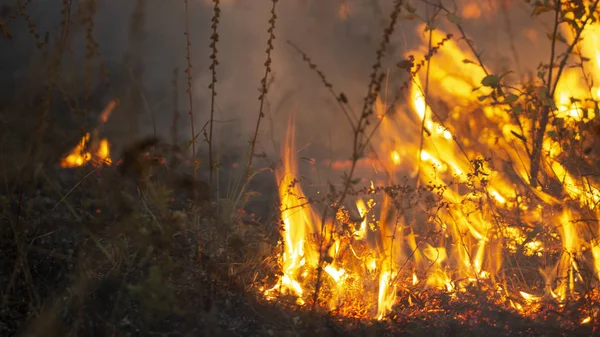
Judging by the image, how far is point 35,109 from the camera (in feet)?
9.27

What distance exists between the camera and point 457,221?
317 cm

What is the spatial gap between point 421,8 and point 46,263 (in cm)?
273

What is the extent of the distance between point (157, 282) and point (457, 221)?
1665mm

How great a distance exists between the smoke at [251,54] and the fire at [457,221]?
1.78 ft

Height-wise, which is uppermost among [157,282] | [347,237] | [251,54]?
[251,54]

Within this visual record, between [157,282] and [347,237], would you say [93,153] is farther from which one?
[347,237]

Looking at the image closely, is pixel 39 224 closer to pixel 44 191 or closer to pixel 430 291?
pixel 44 191

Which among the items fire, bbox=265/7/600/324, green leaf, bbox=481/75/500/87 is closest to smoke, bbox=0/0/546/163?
fire, bbox=265/7/600/324

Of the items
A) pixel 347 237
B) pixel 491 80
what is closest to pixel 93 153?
pixel 347 237

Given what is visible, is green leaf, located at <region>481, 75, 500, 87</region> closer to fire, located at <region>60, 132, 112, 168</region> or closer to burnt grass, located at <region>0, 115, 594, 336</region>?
burnt grass, located at <region>0, 115, 594, 336</region>

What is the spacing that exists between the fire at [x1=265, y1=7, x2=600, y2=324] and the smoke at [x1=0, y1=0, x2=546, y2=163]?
0.54 metres

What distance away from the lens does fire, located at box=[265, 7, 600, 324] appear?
287 centimetres

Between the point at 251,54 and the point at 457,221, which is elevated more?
the point at 251,54

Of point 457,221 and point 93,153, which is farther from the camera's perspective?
point 457,221
